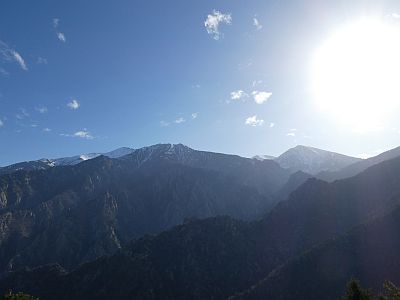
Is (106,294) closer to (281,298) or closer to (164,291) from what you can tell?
(164,291)

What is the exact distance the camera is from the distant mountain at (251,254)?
127 m

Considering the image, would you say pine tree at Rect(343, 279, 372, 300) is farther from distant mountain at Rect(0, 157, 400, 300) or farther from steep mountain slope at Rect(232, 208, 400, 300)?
distant mountain at Rect(0, 157, 400, 300)

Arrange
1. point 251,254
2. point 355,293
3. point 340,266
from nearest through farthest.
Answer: point 355,293 → point 340,266 → point 251,254

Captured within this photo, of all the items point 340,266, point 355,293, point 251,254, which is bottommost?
point 340,266

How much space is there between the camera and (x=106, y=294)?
14675 centimetres

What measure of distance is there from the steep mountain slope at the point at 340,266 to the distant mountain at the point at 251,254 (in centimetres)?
30

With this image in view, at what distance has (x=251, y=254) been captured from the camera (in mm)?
163250

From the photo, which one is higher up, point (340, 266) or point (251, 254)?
point (251, 254)

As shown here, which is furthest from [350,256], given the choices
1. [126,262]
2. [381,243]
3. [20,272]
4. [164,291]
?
[20,272]

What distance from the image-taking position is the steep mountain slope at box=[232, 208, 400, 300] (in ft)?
380

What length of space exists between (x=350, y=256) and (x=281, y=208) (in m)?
61.1

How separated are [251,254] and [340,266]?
147 feet

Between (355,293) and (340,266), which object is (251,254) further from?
(355,293)

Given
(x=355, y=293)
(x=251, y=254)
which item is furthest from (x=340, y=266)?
(x=355, y=293)
